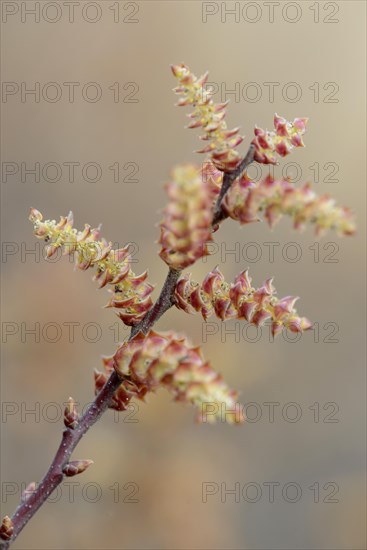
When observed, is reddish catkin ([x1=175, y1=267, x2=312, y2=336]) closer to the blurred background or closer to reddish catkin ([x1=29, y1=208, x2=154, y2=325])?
reddish catkin ([x1=29, y1=208, x2=154, y2=325])

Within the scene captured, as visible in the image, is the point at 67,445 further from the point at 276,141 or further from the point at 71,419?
the point at 276,141

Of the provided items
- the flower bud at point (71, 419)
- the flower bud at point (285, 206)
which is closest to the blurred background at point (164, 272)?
the flower bud at point (71, 419)

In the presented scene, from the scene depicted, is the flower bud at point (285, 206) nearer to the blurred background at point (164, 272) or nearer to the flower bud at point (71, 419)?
the flower bud at point (71, 419)

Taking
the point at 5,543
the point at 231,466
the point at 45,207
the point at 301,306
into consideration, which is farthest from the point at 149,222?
the point at 5,543

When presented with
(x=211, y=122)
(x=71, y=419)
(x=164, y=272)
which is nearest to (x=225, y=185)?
(x=211, y=122)

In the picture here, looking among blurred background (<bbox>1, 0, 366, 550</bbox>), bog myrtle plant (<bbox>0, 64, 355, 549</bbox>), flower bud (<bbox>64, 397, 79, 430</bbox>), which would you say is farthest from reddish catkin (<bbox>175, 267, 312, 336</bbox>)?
blurred background (<bbox>1, 0, 366, 550</bbox>)

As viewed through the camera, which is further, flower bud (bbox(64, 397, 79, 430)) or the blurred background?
the blurred background

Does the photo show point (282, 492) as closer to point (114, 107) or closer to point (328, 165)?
point (328, 165)
